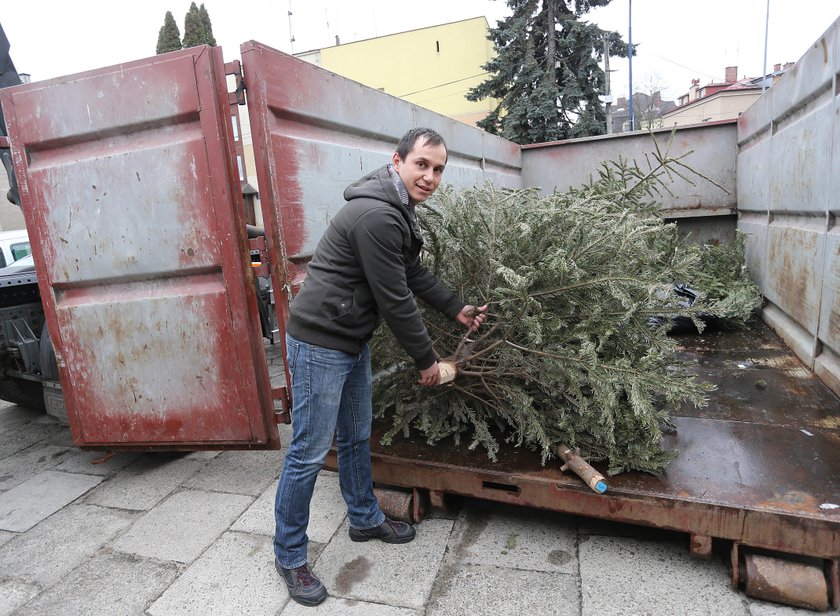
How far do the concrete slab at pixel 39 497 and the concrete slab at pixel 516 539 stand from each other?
2421mm

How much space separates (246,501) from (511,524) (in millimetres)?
1521

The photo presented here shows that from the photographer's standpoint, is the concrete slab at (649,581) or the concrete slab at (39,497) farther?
the concrete slab at (39,497)

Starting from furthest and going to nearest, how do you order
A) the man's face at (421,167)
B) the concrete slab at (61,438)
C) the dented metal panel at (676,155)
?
the dented metal panel at (676,155)
the concrete slab at (61,438)
the man's face at (421,167)

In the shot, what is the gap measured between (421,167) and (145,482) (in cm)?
273

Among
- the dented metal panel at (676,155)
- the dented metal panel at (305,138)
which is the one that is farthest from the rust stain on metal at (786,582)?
the dented metal panel at (676,155)

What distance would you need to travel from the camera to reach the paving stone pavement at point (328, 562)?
224 cm

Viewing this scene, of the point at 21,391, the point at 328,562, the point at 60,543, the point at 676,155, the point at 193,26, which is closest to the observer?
the point at 328,562

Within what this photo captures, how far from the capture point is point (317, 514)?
9.76ft

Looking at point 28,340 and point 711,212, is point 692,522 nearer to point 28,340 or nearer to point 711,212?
point 28,340

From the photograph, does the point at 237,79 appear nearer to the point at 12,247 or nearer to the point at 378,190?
the point at 378,190

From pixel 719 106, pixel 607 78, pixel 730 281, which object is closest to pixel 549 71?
pixel 607 78

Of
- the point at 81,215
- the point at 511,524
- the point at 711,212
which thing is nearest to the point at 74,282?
the point at 81,215

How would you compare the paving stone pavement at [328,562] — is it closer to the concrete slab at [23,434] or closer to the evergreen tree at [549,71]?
the concrete slab at [23,434]

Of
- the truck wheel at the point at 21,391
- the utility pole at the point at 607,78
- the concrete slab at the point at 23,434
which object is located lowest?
the concrete slab at the point at 23,434
